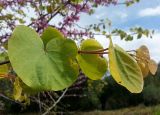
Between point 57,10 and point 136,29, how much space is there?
1505 mm

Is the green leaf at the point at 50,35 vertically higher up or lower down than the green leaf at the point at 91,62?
higher up

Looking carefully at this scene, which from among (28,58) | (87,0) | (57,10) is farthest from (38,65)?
(87,0)

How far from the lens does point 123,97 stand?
36094mm

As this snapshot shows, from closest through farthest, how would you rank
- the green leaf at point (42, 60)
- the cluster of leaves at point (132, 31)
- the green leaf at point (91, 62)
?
1. the green leaf at point (42, 60)
2. the green leaf at point (91, 62)
3. the cluster of leaves at point (132, 31)

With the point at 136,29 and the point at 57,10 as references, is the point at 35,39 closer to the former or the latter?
the point at 57,10

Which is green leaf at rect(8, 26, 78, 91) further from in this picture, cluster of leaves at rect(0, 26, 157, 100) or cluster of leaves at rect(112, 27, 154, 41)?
cluster of leaves at rect(112, 27, 154, 41)

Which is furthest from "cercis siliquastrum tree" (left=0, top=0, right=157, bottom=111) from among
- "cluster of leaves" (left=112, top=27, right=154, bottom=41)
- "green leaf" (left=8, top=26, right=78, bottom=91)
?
"cluster of leaves" (left=112, top=27, right=154, bottom=41)

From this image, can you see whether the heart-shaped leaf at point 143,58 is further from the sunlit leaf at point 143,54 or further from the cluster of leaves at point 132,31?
the cluster of leaves at point 132,31

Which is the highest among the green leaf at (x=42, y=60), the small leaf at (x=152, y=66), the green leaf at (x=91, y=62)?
the green leaf at (x=42, y=60)

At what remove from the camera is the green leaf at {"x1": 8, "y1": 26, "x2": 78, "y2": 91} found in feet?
1.59

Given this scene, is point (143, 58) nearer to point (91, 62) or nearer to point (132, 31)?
point (91, 62)

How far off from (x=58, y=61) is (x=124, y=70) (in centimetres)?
8

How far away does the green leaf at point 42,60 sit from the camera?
485mm

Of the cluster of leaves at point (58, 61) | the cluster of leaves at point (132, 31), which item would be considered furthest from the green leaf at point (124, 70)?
the cluster of leaves at point (132, 31)
